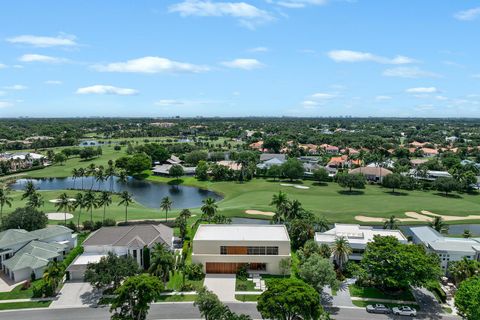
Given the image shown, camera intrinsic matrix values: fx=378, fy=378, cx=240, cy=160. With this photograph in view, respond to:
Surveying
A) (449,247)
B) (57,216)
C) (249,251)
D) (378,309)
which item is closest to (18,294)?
(249,251)

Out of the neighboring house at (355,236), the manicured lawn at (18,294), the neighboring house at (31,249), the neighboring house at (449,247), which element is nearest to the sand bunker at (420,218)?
the neighboring house at (355,236)

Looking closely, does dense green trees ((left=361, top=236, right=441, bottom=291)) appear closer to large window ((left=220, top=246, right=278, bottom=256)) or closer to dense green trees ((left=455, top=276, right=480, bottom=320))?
dense green trees ((left=455, top=276, right=480, bottom=320))

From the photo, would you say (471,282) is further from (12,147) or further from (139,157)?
(12,147)

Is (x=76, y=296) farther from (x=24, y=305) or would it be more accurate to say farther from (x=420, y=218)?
(x=420, y=218)

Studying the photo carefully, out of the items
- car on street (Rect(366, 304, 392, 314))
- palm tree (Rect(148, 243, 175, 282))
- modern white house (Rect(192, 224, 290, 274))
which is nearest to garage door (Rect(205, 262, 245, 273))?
modern white house (Rect(192, 224, 290, 274))

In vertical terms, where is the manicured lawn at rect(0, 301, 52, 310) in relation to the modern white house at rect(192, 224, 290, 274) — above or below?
below

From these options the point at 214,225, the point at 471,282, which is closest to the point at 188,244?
the point at 214,225

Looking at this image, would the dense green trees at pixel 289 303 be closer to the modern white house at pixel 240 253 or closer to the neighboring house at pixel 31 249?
the modern white house at pixel 240 253
